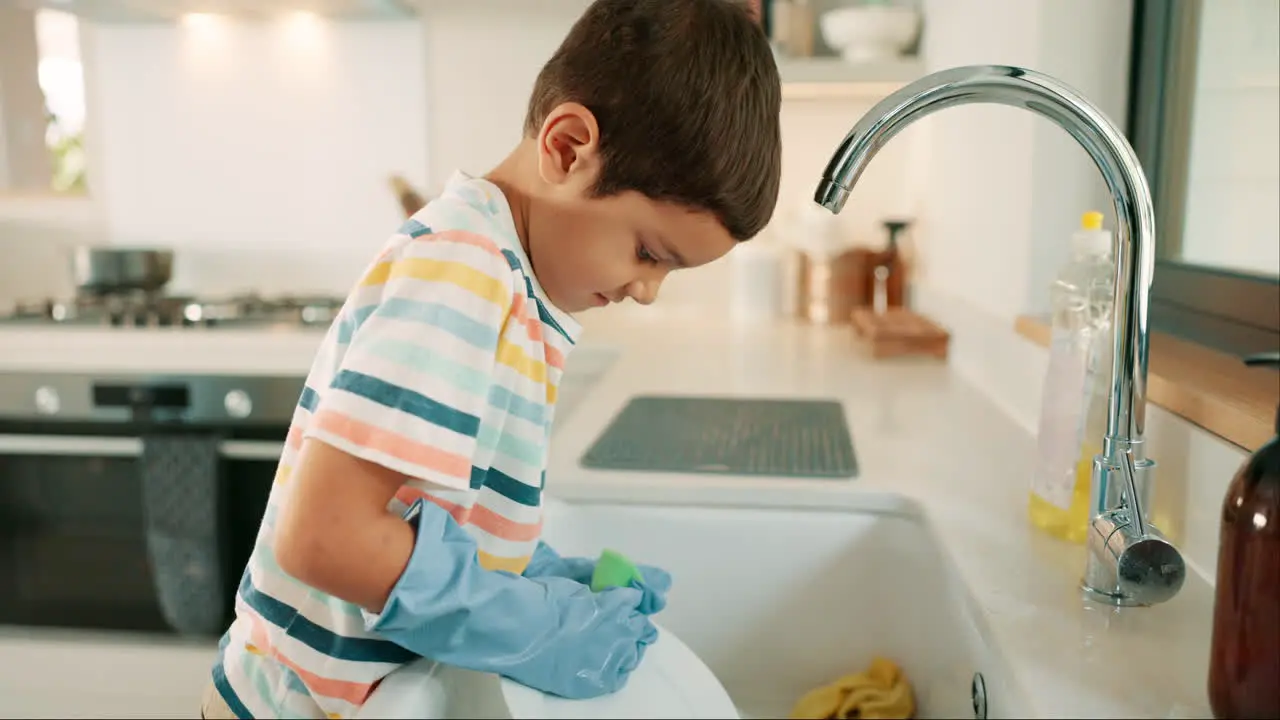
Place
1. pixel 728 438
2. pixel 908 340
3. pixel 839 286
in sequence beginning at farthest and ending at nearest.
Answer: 1. pixel 839 286
2. pixel 908 340
3. pixel 728 438

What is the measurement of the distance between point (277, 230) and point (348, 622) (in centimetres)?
189

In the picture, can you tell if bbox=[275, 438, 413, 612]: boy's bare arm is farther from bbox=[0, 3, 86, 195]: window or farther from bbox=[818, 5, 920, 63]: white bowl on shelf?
bbox=[0, 3, 86, 195]: window

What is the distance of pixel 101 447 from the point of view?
175cm

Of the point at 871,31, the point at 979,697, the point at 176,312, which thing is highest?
the point at 871,31

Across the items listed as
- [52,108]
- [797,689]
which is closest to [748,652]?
[797,689]

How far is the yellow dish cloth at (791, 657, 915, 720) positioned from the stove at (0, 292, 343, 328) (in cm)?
132

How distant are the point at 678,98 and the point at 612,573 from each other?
335mm

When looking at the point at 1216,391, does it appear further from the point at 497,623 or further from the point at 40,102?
the point at 40,102

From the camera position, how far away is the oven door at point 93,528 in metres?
1.73

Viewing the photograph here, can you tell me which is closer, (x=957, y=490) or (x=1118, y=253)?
(x=1118, y=253)

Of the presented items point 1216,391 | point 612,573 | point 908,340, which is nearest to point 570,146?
point 612,573

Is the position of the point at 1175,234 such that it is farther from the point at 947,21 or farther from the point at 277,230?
the point at 277,230

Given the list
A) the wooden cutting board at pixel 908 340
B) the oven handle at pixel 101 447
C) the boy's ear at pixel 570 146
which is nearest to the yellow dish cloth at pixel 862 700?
the boy's ear at pixel 570 146

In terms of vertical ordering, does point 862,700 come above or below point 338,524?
below
